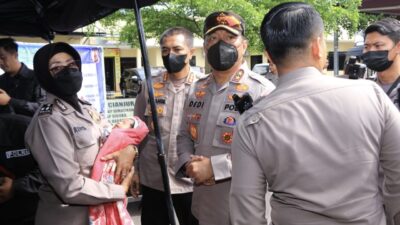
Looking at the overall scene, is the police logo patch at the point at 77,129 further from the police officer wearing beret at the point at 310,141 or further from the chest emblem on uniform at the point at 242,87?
the police officer wearing beret at the point at 310,141

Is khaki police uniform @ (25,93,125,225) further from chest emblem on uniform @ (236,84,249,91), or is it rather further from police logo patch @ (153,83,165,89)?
police logo patch @ (153,83,165,89)

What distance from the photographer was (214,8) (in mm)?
12625

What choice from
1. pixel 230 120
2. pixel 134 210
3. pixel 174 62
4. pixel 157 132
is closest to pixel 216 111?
pixel 230 120

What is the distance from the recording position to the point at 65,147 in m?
2.04

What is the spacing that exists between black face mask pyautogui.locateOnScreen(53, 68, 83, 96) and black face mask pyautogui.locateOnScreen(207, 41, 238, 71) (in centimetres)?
73

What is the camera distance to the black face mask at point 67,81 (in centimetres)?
221

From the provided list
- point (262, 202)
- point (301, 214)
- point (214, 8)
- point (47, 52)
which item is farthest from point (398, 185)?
point (214, 8)

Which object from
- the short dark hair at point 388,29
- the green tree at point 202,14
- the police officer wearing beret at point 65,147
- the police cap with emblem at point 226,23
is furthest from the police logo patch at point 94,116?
the green tree at point 202,14

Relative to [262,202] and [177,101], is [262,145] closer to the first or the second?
[262,202]

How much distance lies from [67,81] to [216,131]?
0.81m

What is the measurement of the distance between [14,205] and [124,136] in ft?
2.55

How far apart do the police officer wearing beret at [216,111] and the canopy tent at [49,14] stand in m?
0.49

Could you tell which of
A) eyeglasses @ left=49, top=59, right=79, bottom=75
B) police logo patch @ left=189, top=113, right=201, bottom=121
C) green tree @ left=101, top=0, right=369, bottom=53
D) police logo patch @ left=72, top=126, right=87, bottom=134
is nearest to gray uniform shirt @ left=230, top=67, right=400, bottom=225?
police logo patch @ left=72, top=126, right=87, bottom=134

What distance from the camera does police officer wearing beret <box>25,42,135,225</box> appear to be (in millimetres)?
2018
